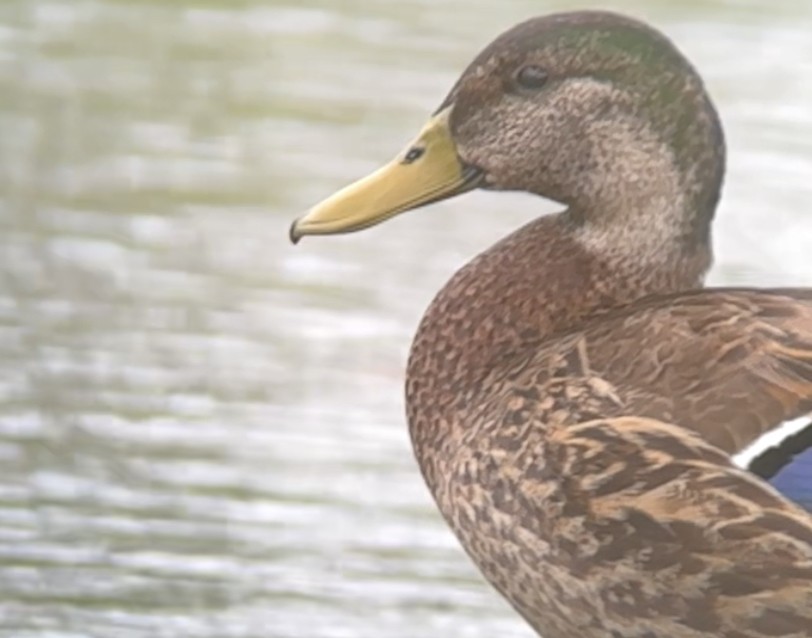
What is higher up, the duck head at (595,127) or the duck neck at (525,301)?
the duck head at (595,127)

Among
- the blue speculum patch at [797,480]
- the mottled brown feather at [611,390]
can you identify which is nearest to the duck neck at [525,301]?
the mottled brown feather at [611,390]

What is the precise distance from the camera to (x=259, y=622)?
16.4ft

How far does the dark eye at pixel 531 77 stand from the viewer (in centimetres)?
440

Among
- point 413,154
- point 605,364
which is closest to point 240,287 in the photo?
point 413,154

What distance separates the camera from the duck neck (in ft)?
14.3

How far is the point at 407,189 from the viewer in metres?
4.55

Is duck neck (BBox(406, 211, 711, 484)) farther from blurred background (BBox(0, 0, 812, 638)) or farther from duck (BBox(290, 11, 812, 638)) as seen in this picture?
blurred background (BBox(0, 0, 812, 638))

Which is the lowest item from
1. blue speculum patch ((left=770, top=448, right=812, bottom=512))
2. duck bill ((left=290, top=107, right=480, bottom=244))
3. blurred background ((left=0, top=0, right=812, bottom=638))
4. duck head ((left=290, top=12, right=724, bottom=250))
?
blurred background ((left=0, top=0, right=812, bottom=638))

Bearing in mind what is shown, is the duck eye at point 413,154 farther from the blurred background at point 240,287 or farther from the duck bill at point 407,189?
the blurred background at point 240,287

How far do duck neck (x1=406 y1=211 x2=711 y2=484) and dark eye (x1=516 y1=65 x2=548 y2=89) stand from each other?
0.77ft

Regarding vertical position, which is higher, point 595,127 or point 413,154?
point 595,127

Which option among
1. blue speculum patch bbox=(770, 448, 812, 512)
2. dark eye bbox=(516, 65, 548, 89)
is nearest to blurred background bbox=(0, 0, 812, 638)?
dark eye bbox=(516, 65, 548, 89)

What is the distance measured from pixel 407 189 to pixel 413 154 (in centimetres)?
7

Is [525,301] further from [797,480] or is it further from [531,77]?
[797,480]
